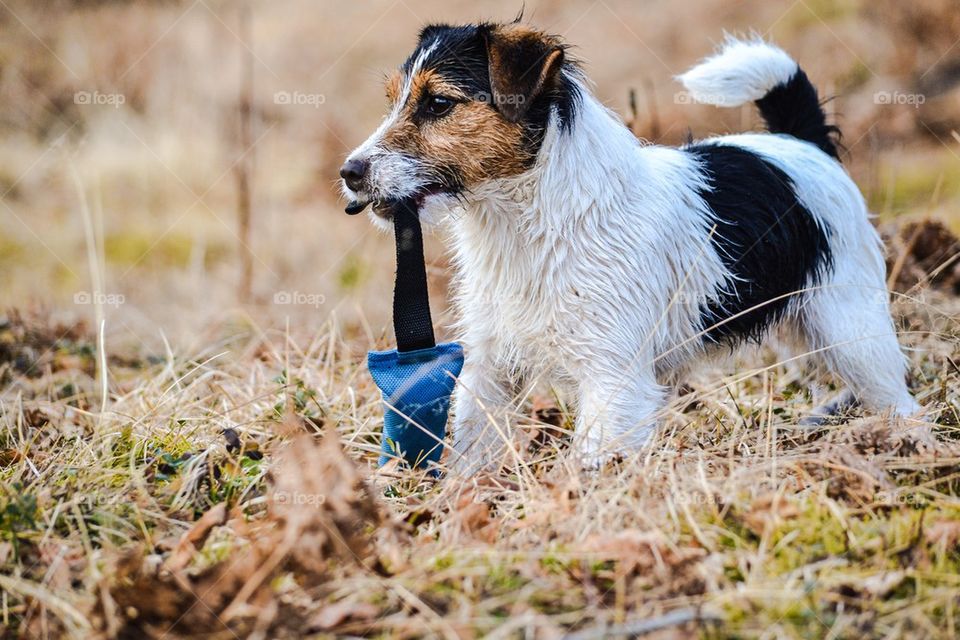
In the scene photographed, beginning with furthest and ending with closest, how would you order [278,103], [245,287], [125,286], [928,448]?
[278,103] < [125,286] < [245,287] < [928,448]

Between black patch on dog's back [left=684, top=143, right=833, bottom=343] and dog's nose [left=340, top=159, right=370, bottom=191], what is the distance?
1.42 meters

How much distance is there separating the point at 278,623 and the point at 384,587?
0.86 ft

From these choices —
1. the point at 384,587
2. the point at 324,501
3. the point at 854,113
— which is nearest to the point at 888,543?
the point at 384,587

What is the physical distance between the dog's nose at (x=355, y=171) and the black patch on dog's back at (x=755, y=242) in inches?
55.7

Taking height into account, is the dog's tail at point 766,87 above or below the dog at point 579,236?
above

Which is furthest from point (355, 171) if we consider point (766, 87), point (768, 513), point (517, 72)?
point (766, 87)

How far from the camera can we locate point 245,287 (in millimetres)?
6703

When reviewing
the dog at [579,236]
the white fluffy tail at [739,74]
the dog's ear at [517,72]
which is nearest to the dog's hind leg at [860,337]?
the dog at [579,236]

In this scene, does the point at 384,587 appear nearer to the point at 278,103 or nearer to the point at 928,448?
the point at 928,448

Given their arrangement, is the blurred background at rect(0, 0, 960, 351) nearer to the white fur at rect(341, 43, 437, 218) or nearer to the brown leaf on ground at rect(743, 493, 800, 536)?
the white fur at rect(341, 43, 437, 218)

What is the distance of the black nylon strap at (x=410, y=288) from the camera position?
338 cm

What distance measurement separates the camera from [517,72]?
327cm

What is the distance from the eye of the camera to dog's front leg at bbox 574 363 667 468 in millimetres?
3209

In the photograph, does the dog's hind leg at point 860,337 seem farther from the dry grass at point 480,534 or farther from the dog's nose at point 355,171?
the dog's nose at point 355,171
